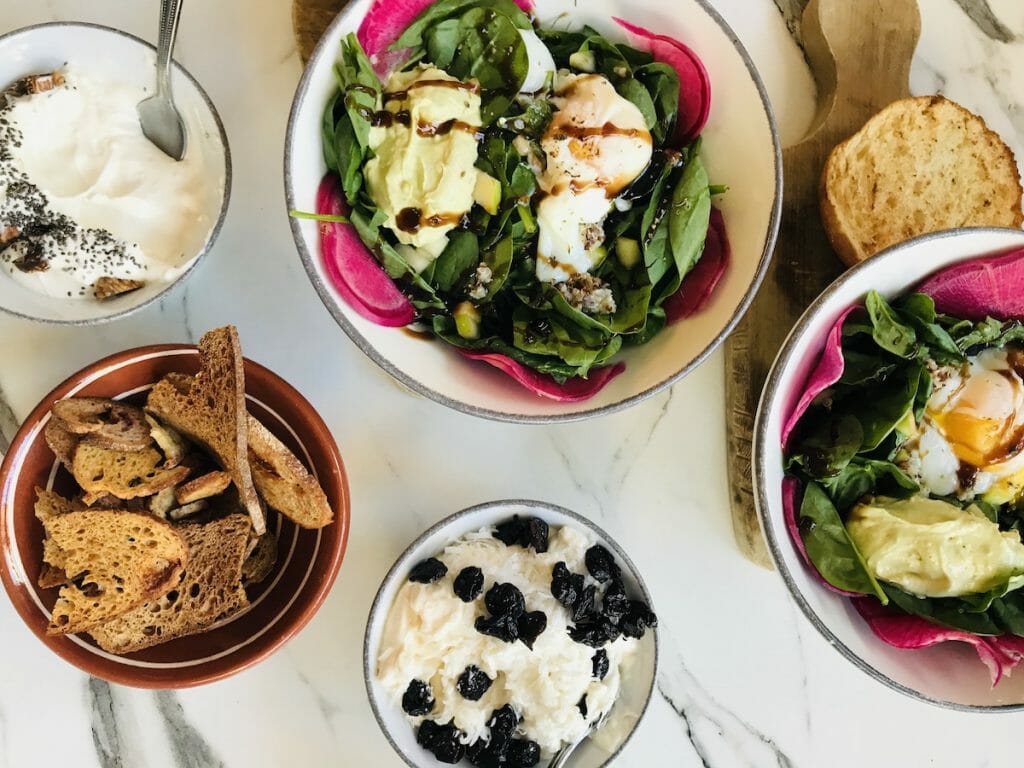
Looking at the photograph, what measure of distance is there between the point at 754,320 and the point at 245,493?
33.3 inches

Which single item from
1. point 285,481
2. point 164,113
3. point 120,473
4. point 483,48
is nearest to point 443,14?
point 483,48

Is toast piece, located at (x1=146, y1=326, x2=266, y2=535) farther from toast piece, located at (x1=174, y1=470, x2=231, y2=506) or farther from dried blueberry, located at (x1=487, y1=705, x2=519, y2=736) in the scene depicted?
dried blueberry, located at (x1=487, y1=705, x2=519, y2=736)

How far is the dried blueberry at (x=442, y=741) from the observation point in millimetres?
1309

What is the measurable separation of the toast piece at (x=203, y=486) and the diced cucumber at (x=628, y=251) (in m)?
0.66

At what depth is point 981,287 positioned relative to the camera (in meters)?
1.26

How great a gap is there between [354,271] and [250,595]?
1.81 feet

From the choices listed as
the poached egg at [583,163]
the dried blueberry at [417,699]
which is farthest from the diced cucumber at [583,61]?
the dried blueberry at [417,699]

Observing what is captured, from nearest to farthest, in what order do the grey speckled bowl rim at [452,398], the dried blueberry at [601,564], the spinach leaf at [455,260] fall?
1. the grey speckled bowl rim at [452,398]
2. the spinach leaf at [455,260]
3. the dried blueberry at [601,564]

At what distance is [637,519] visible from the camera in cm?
150

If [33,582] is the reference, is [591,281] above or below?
above

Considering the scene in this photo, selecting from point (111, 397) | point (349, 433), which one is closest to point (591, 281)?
point (349, 433)

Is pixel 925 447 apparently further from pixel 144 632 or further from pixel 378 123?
pixel 144 632

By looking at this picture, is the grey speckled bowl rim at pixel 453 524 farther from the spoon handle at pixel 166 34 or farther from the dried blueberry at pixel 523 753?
the spoon handle at pixel 166 34

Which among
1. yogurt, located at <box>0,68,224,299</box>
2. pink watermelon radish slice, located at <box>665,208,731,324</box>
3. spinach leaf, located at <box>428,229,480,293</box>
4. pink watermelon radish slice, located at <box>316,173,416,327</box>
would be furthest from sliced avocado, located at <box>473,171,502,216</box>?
yogurt, located at <box>0,68,224,299</box>
